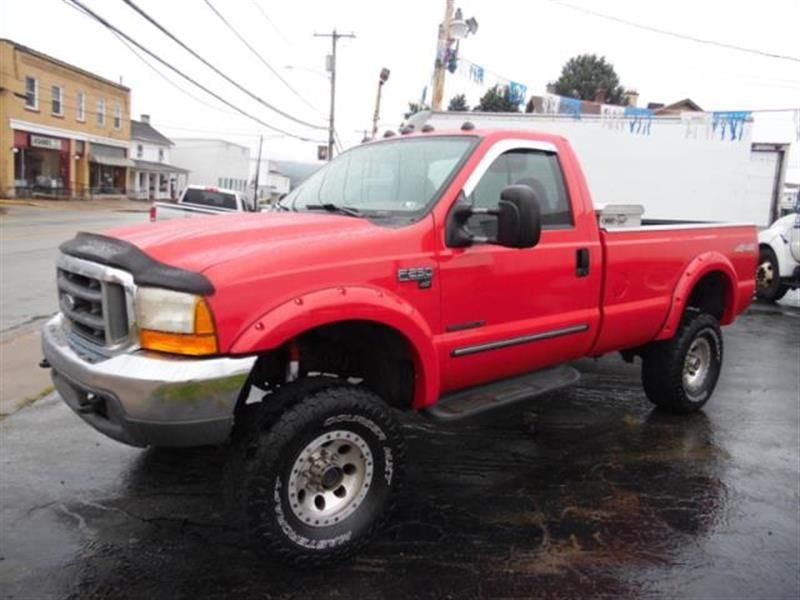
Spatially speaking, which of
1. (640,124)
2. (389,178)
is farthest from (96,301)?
(640,124)

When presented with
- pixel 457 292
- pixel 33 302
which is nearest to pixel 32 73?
pixel 33 302

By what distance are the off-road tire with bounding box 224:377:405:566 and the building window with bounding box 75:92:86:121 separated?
150 ft

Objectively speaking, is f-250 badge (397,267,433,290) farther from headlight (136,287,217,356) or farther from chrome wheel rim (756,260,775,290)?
chrome wheel rim (756,260,775,290)

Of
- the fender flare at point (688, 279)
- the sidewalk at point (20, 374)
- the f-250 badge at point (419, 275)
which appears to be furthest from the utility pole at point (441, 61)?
the f-250 badge at point (419, 275)

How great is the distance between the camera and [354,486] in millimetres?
3430

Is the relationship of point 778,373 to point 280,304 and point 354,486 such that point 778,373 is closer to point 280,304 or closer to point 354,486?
point 354,486

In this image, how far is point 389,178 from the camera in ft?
13.7

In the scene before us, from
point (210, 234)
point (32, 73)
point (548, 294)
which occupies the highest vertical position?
point (32, 73)

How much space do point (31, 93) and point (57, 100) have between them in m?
2.59

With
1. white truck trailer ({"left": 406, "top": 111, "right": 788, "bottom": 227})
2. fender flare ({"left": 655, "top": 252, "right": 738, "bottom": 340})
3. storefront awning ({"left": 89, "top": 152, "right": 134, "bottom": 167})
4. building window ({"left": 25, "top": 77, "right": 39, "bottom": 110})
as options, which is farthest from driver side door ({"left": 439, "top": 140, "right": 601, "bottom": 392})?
storefront awning ({"left": 89, "top": 152, "right": 134, "bottom": 167})

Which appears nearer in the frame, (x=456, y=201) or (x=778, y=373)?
(x=456, y=201)

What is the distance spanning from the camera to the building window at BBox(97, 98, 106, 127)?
150 feet

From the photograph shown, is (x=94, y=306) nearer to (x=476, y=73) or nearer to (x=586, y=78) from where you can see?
(x=476, y=73)

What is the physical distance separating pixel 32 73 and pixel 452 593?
42.6m
